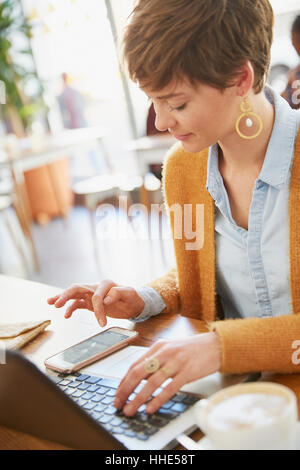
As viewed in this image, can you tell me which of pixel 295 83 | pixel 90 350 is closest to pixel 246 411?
pixel 90 350

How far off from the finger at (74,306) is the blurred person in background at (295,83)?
0.65m

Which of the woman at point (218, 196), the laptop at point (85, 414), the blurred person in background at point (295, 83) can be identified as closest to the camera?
the laptop at point (85, 414)

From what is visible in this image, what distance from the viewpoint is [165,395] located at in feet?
1.98

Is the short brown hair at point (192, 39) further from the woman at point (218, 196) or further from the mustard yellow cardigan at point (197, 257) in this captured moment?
the mustard yellow cardigan at point (197, 257)

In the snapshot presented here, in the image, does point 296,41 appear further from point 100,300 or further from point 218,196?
point 100,300

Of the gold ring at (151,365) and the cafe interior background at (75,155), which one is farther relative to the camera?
the cafe interior background at (75,155)

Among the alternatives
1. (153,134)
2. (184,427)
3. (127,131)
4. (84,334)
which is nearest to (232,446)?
(184,427)

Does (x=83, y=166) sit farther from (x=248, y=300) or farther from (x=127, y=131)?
(x=248, y=300)

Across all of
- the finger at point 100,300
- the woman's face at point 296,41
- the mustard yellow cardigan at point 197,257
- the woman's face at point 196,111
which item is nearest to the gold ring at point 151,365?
the mustard yellow cardigan at point 197,257

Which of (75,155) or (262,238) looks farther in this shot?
(75,155)

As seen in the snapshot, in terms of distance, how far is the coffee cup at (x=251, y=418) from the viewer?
1.25 feet

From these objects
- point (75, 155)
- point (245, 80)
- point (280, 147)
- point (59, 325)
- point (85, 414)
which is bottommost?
point (75, 155)

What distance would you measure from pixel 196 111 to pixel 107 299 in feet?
1.14

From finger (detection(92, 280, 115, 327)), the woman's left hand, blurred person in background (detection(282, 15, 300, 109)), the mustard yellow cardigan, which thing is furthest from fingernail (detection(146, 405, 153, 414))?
blurred person in background (detection(282, 15, 300, 109))
